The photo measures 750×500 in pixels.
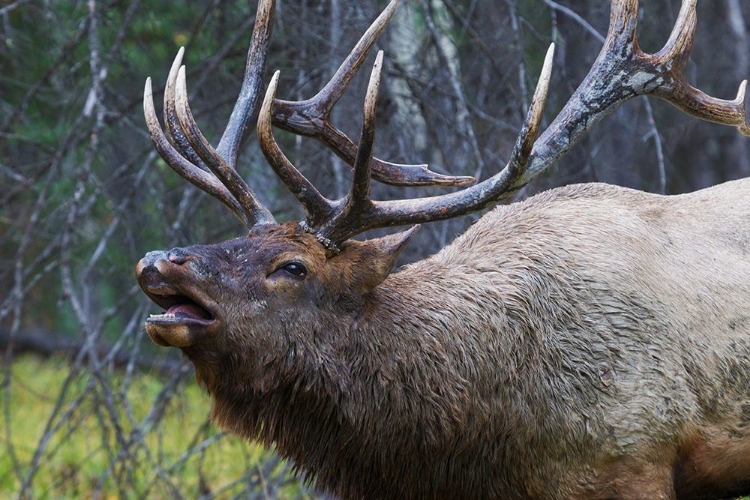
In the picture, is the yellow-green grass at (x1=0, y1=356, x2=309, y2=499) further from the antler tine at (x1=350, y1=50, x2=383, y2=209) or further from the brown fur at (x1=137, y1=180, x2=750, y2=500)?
the antler tine at (x1=350, y1=50, x2=383, y2=209)

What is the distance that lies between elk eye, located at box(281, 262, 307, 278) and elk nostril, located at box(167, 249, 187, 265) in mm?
345

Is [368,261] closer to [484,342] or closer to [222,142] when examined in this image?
[484,342]

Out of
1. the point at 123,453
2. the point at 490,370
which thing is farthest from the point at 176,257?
the point at 123,453

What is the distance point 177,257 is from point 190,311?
18 centimetres

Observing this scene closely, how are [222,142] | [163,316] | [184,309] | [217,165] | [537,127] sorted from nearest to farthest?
[163,316]
[184,309]
[537,127]
[217,165]
[222,142]

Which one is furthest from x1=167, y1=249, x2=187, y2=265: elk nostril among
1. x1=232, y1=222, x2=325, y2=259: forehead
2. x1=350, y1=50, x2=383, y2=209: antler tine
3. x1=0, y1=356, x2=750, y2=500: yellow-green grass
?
x1=0, y1=356, x2=750, y2=500: yellow-green grass

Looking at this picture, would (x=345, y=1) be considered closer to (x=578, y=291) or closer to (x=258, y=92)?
(x=258, y=92)

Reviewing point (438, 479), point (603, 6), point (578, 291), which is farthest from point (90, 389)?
point (603, 6)

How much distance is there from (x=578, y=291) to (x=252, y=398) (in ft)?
3.82

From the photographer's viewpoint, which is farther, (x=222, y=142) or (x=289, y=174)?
(x=222, y=142)

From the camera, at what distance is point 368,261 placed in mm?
3643

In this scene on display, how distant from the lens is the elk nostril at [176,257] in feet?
10.9

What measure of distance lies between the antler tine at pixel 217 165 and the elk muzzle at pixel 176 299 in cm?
47

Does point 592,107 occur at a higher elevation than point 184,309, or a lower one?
higher
